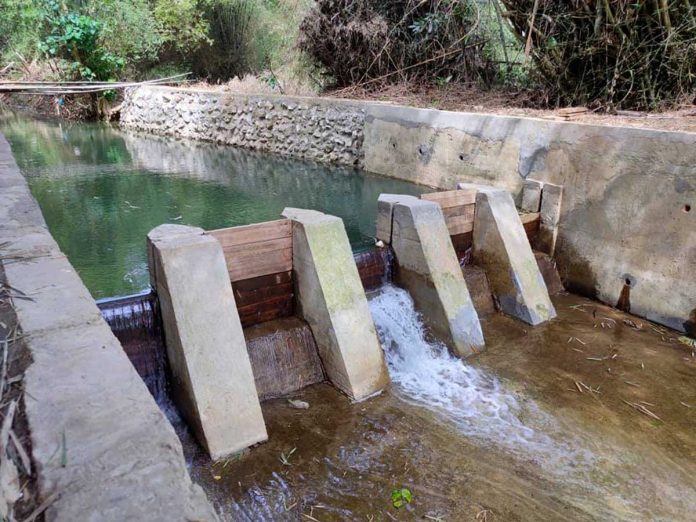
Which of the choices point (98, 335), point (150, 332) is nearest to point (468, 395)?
point (150, 332)

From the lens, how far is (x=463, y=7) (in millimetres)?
8734

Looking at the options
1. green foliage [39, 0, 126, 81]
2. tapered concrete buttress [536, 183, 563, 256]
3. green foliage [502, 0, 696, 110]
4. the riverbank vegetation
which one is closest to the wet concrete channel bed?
tapered concrete buttress [536, 183, 563, 256]

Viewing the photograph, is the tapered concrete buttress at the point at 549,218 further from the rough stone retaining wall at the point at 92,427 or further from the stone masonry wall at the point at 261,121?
the rough stone retaining wall at the point at 92,427

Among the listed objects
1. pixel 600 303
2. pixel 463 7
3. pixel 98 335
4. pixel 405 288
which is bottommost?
pixel 600 303

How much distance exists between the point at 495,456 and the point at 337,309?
129 centimetres

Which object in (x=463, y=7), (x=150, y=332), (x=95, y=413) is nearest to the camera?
(x=95, y=413)

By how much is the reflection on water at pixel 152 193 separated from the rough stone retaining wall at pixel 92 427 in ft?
8.10

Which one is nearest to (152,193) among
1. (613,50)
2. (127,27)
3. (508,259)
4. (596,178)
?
(508,259)

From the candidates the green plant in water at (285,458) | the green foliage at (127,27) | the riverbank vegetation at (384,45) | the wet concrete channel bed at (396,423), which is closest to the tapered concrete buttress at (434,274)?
the wet concrete channel bed at (396,423)

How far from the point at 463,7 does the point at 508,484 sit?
811 centimetres

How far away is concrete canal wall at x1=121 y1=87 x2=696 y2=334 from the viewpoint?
427 cm

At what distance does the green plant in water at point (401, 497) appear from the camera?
2.60 m

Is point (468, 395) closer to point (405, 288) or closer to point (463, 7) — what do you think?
point (405, 288)

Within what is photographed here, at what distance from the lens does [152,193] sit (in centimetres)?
738
